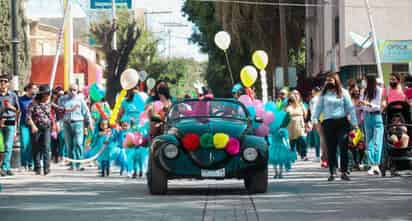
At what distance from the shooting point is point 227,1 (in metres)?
51.4

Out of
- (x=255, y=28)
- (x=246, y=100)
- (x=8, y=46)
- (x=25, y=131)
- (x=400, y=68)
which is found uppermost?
(x=255, y=28)

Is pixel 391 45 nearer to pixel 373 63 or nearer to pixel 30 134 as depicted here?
pixel 373 63

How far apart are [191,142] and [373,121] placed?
6252mm

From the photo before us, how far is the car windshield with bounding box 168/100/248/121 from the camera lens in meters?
17.8

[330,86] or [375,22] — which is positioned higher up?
[375,22]

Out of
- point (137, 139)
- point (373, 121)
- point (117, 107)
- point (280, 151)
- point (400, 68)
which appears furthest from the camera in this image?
point (400, 68)

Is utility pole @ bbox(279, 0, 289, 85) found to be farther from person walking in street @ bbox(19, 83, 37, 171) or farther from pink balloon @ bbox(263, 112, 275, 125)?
pink balloon @ bbox(263, 112, 275, 125)

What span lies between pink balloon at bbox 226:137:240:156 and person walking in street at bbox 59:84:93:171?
28.3ft

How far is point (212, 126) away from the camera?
16.7m

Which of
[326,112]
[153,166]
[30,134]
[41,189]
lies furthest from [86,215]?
[30,134]

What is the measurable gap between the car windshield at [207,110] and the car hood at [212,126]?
0.26 meters

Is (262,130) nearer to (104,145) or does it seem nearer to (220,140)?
(220,140)

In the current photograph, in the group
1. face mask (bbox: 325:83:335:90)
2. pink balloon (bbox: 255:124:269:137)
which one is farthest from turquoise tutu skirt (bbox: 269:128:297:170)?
face mask (bbox: 325:83:335:90)

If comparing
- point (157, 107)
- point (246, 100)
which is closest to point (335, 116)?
point (246, 100)
